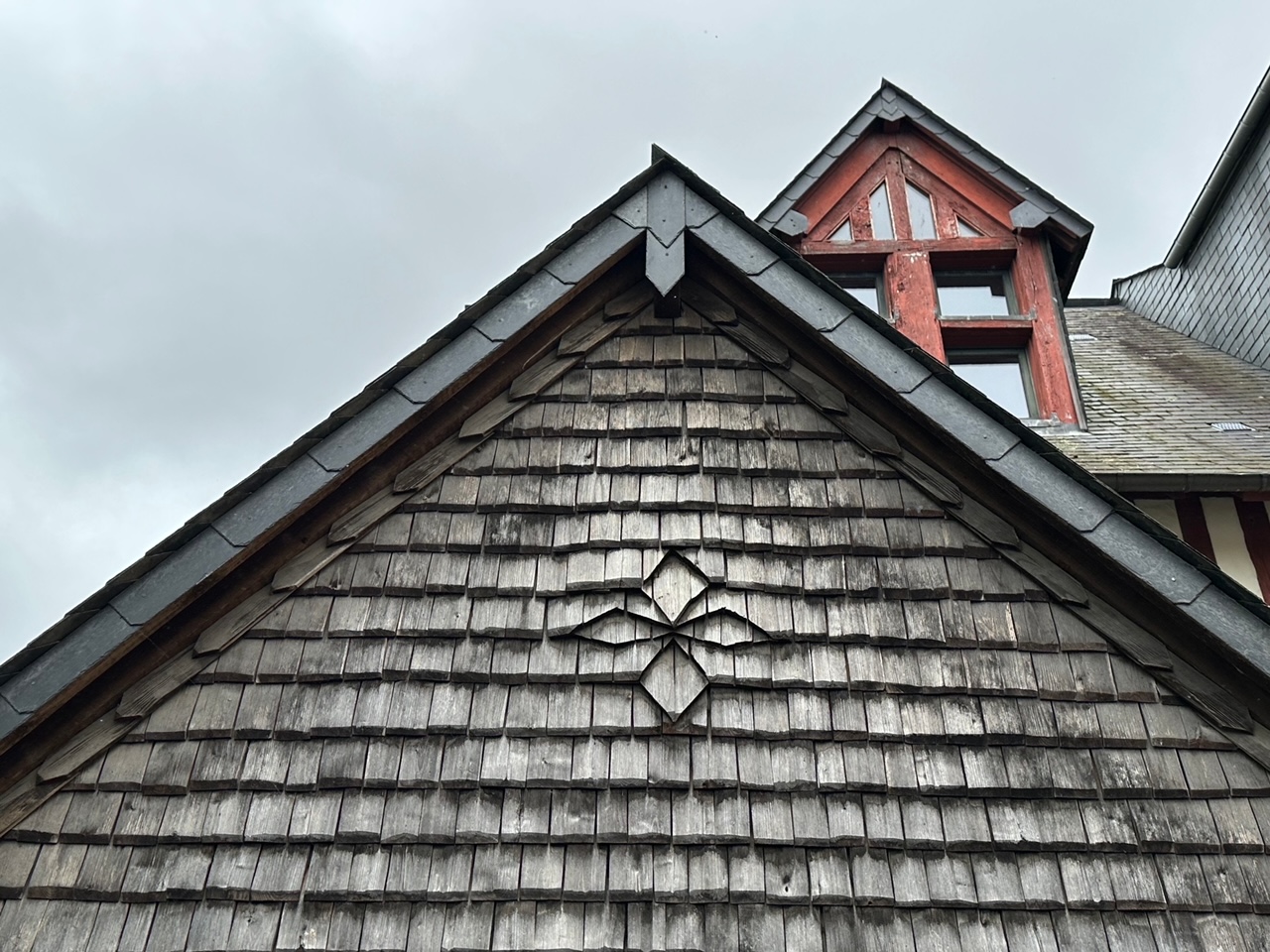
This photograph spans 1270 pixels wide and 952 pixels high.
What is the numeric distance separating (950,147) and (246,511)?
572 cm

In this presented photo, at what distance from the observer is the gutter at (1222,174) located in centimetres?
817

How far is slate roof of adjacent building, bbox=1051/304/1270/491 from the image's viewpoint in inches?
226

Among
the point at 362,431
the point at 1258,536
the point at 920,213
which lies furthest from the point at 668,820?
the point at 920,213

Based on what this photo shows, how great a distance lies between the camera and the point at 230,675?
3.59 meters

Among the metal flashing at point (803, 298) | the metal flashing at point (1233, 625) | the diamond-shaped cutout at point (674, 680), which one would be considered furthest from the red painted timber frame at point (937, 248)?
the diamond-shaped cutout at point (674, 680)

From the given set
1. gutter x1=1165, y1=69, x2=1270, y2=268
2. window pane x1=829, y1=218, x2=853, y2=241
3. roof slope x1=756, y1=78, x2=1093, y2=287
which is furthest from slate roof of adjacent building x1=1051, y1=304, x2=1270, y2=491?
window pane x1=829, y1=218, x2=853, y2=241

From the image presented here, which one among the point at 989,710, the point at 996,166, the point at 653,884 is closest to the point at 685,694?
the point at 653,884

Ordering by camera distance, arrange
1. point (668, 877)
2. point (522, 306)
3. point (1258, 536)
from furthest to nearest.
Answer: point (1258, 536), point (522, 306), point (668, 877)

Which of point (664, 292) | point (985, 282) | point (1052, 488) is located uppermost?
point (985, 282)

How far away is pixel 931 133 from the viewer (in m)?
7.13

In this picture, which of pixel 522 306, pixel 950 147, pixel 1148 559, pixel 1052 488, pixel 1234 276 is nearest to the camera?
pixel 1148 559

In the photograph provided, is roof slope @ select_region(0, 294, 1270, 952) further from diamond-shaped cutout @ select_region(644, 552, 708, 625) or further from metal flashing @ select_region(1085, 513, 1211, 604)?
metal flashing @ select_region(1085, 513, 1211, 604)

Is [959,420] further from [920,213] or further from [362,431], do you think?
[920,213]

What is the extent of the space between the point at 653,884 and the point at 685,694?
65cm
